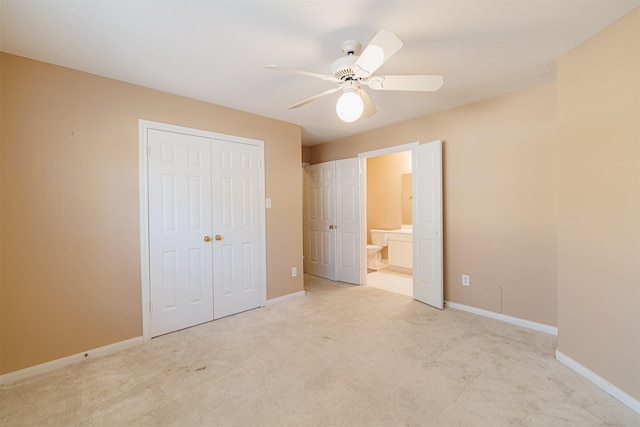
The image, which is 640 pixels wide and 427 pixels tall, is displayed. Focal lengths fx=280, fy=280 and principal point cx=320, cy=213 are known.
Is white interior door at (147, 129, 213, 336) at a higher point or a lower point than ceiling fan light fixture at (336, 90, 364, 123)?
lower

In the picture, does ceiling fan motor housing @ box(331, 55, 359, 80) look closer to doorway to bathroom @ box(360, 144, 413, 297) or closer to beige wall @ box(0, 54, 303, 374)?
beige wall @ box(0, 54, 303, 374)

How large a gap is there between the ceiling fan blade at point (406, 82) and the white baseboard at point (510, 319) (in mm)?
2573

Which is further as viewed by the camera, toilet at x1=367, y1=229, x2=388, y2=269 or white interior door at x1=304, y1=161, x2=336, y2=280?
toilet at x1=367, y1=229, x2=388, y2=269

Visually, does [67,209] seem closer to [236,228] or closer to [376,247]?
[236,228]

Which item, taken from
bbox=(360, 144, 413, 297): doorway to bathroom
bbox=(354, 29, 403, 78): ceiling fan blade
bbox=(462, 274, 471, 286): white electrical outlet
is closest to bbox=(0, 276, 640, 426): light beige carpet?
bbox=(462, 274, 471, 286): white electrical outlet

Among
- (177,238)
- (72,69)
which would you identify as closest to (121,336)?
(177,238)

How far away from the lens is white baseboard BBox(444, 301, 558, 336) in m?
2.74

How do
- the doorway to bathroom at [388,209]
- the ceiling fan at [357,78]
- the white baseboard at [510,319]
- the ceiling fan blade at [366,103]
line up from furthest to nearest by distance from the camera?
the doorway to bathroom at [388,209]
the white baseboard at [510,319]
the ceiling fan blade at [366,103]
the ceiling fan at [357,78]

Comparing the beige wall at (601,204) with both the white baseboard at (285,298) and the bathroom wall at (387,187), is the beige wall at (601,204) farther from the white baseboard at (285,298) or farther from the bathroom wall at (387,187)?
the bathroom wall at (387,187)

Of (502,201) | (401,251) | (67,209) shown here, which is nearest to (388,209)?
(401,251)

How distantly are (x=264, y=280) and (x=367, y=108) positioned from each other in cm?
247

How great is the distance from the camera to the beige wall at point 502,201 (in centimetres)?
275

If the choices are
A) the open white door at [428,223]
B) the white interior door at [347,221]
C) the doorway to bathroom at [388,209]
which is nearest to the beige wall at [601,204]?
the open white door at [428,223]

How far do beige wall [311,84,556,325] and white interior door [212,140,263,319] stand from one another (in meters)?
2.34
